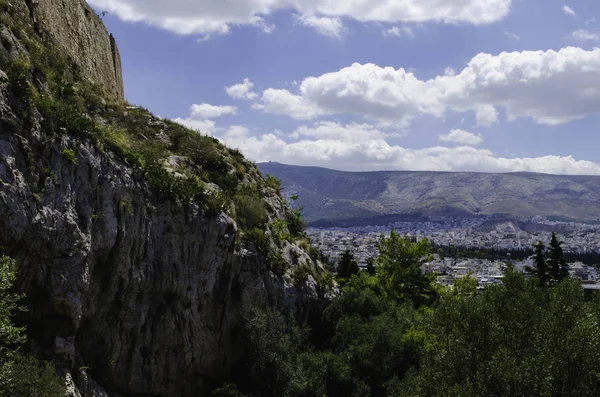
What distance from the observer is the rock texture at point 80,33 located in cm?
2583

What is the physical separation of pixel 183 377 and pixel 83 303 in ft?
22.9

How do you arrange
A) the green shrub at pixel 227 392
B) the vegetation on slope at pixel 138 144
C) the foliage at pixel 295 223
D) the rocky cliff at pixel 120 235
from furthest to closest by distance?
the foliage at pixel 295 223 < the green shrub at pixel 227 392 < the vegetation on slope at pixel 138 144 < the rocky cliff at pixel 120 235

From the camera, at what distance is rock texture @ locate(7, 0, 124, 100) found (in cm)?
2583

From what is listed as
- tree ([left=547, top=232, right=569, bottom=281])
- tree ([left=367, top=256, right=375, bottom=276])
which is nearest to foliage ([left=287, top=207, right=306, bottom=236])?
tree ([left=367, top=256, right=375, bottom=276])

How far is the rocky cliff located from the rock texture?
17 cm

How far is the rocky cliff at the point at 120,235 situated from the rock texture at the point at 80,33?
6.8 inches

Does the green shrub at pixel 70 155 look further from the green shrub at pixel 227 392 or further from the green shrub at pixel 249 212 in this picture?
the green shrub at pixel 227 392

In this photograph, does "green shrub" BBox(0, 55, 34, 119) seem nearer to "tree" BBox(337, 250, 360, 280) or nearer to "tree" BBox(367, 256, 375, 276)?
"tree" BBox(337, 250, 360, 280)

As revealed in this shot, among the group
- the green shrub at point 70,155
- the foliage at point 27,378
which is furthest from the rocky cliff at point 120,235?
the foliage at point 27,378

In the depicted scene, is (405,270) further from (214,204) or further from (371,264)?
(214,204)

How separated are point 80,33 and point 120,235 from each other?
17.1m

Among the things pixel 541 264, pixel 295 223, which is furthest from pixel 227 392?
pixel 541 264

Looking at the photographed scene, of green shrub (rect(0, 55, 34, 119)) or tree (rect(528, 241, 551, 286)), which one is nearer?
green shrub (rect(0, 55, 34, 119))

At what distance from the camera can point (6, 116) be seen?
17141 millimetres
